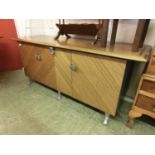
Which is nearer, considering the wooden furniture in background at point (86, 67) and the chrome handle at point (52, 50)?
the wooden furniture in background at point (86, 67)

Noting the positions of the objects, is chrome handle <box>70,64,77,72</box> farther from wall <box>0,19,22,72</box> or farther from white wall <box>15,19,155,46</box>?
wall <box>0,19,22,72</box>

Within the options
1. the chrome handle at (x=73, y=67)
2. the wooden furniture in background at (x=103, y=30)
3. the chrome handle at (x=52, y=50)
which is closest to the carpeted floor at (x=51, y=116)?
the chrome handle at (x=73, y=67)

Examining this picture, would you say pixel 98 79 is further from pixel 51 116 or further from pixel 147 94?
pixel 51 116

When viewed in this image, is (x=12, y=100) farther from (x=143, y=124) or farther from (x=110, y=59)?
(x=143, y=124)

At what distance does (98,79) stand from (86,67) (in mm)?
150

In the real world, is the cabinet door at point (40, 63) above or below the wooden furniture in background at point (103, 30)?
below

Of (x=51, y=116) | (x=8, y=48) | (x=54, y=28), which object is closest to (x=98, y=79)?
(x=51, y=116)

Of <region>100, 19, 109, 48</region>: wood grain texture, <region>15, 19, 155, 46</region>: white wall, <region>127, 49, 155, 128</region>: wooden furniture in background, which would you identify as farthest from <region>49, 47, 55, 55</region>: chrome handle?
<region>127, 49, 155, 128</region>: wooden furniture in background

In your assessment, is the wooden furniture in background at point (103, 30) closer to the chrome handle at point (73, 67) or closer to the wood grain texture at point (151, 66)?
the wood grain texture at point (151, 66)

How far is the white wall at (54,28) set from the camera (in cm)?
128

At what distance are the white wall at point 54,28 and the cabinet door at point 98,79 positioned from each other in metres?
0.60

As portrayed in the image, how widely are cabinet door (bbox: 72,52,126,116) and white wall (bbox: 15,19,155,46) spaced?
1.97ft

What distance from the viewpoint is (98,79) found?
3.57 ft
